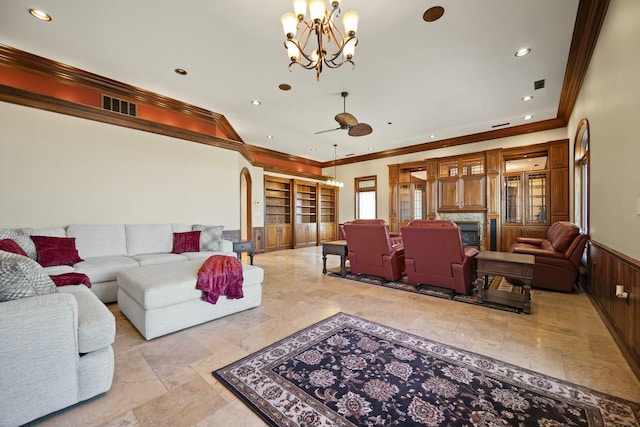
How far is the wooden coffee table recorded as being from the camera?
2.94 m

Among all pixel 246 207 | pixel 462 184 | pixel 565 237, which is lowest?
pixel 565 237

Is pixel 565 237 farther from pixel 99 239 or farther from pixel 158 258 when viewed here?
Answer: pixel 99 239

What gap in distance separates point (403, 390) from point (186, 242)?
4085 mm

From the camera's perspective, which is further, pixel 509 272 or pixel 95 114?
pixel 95 114

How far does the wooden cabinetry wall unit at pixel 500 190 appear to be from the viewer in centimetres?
596

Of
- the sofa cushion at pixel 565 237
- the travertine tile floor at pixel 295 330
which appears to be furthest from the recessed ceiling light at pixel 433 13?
the sofa cushion at pixel 565 237

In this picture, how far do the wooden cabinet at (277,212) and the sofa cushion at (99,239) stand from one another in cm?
443

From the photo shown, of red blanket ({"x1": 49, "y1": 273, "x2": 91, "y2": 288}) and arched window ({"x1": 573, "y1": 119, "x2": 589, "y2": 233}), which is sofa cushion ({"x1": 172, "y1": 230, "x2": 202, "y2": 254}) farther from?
arched window ({"x1": 573, "y1": 119, "x2": 589, "y2": 233})

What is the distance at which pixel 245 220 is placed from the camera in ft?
25.9

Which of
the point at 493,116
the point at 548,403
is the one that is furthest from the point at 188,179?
the point at 493,116

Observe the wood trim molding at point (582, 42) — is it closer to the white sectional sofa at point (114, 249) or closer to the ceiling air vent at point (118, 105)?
the white sectional sofa at point (114, 249)

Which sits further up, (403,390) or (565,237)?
(565,237)

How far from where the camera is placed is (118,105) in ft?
14.2

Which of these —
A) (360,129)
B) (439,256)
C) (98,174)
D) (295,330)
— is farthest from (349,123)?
(98,174)
